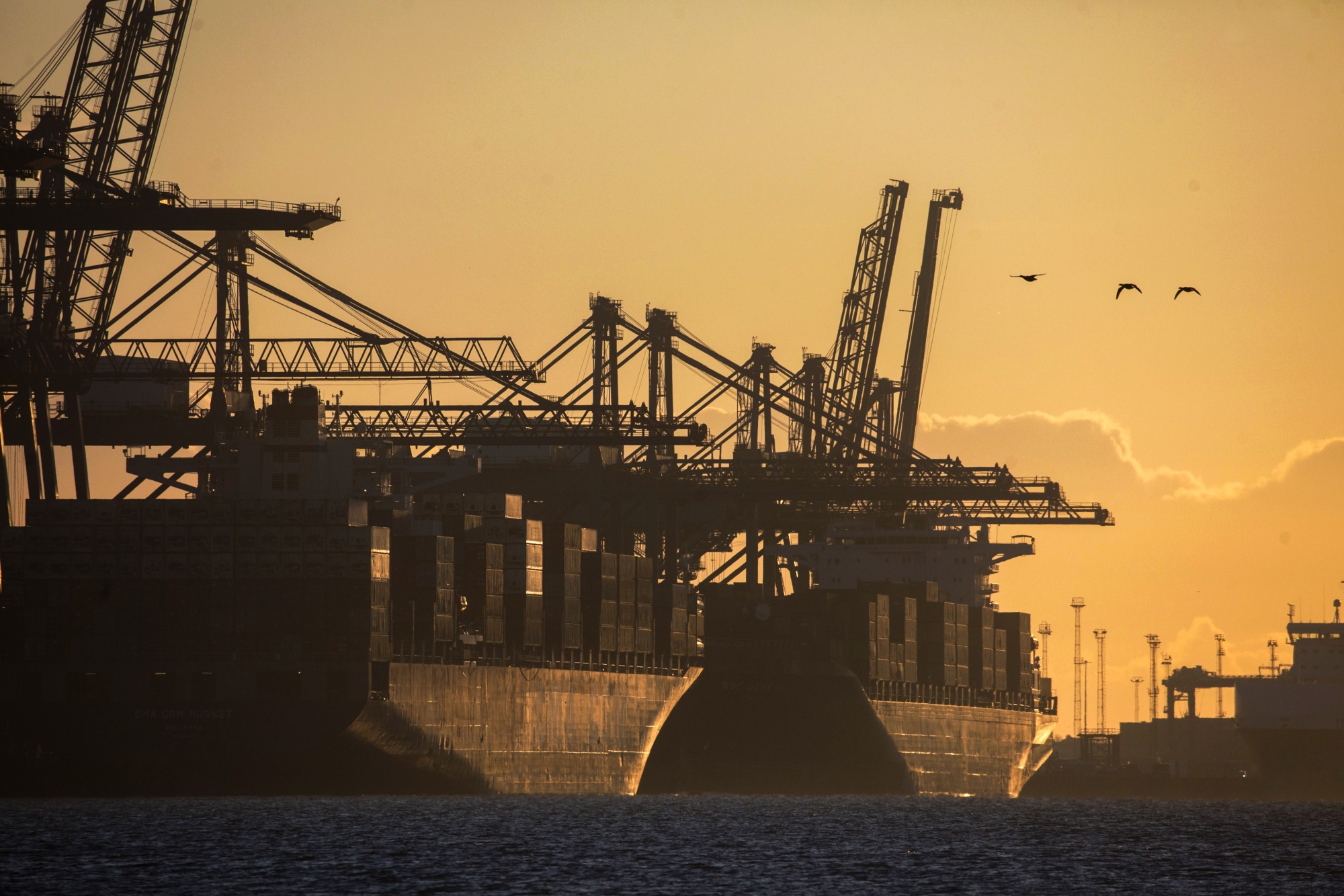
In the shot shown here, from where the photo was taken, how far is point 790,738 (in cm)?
10219

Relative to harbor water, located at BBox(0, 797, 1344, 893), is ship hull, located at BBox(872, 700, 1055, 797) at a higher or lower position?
higher

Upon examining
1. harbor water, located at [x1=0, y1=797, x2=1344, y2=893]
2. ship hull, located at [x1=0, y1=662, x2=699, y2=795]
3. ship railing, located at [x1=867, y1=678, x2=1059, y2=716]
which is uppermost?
ship railing, located at [x1=867, y1=678, x2=1059, y2=716]

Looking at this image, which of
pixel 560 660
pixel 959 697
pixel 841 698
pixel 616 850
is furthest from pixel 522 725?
pixel 959 697

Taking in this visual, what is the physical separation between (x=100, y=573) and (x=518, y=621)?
53.6 ft

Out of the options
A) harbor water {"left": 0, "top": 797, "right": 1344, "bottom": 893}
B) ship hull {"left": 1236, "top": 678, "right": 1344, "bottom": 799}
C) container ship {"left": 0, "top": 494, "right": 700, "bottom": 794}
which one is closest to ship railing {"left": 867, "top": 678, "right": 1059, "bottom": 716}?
ship hull {"left": 1236, "top": 678, "right": 1344, "bottom": 799}

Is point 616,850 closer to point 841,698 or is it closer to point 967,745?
→ point 841,698

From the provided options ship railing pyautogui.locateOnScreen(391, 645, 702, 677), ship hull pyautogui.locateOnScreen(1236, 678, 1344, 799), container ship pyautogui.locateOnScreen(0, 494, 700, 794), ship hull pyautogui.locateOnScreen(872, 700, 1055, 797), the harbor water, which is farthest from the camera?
ship hull pyautogui.locateOnScreen(1236, 678, 1344, 799)

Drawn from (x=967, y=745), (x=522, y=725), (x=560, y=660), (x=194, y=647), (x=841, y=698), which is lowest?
(x=967, y=745)

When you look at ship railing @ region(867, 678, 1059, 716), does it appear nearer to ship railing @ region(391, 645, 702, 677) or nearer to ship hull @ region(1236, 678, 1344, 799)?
ship railing @ region(391, 645, 702, 677)

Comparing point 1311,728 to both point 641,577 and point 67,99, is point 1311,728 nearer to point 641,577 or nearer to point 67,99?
point 641,577

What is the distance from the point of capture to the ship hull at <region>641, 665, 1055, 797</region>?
100562 mm

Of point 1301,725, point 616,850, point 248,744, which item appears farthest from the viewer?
point 1301,725

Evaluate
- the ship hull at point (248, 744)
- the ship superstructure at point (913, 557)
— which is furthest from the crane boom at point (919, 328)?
the ship hull at point (248, 744)

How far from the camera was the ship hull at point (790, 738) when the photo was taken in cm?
10056
